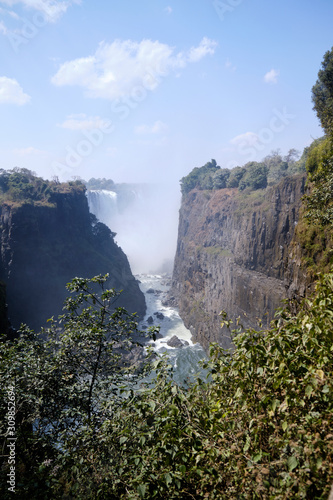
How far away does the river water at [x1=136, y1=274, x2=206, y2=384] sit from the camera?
41741mm

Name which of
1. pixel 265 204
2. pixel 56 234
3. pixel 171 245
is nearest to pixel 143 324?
pixel 56 234

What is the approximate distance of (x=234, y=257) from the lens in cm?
5100

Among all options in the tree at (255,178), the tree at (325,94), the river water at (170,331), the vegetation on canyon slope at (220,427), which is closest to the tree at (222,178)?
the tree at (255,178)

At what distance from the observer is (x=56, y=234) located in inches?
2117

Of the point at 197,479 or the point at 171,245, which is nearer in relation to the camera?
A: the point at 197,479

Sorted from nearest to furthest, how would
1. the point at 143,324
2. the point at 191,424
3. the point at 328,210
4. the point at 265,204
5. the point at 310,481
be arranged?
the point at 310,481, the point at 191,424, the point at 328,210, the point at 265,204, the point at 143,324

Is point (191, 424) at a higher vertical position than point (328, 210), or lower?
lower

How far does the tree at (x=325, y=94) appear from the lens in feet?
90.5

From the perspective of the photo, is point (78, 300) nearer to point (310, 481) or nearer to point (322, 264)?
point (310, 481)

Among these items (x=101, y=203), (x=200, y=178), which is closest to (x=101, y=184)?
(x=101, y=203)

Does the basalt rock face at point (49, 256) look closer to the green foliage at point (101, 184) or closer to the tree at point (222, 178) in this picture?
the tree at point (222, 178)

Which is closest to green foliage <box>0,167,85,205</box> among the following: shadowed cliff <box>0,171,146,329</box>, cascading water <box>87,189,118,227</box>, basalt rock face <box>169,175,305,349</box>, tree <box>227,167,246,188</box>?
shadowed cliff <box>0,171,146,329</box>

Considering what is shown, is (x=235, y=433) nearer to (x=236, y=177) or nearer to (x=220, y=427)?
(x=220, y=427)

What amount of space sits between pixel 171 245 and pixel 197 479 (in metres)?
127
